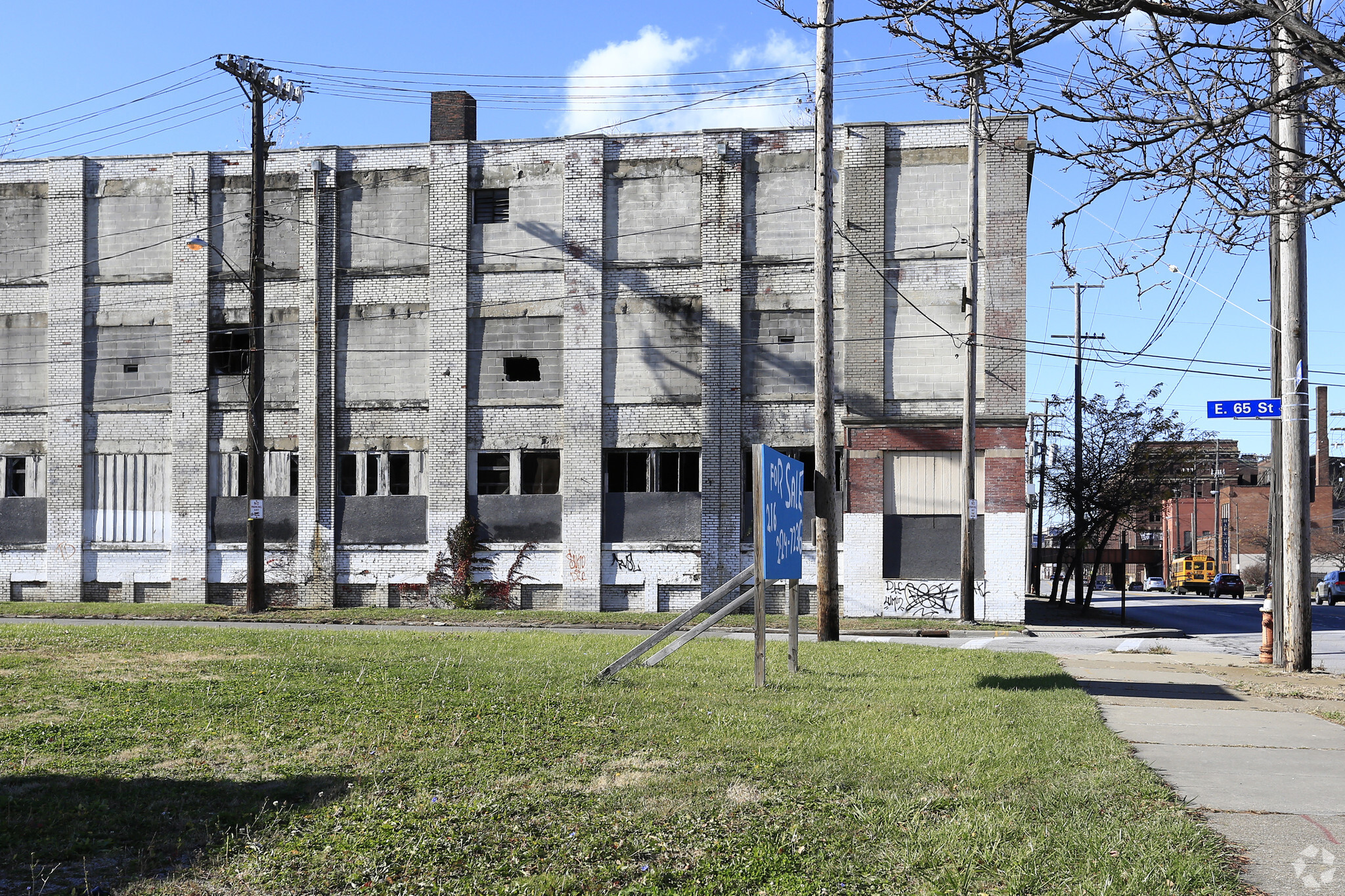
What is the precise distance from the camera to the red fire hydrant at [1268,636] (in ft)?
54.4

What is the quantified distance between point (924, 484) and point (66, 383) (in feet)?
77.2

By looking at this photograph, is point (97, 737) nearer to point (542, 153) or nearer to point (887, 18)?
point (887, 18)

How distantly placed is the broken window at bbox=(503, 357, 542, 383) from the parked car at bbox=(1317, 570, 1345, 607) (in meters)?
43.1

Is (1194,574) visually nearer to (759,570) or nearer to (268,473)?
(268,473)

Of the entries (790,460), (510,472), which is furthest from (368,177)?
(790,460)

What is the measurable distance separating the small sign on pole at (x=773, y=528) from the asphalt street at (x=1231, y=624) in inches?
369

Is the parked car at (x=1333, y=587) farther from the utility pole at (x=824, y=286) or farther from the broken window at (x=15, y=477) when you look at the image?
the broken window at (x=15, y=477)

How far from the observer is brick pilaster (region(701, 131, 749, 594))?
29062mm

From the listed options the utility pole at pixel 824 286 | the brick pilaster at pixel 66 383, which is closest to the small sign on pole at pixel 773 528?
the utility pole at pixel 824 286

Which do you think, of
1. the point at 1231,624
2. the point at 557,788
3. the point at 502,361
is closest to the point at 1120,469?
the point at 1231,624

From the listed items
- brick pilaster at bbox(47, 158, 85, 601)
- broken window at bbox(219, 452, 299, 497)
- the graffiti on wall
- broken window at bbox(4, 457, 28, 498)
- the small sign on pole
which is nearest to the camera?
the small sign on pole

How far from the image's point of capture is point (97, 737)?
7820 mm

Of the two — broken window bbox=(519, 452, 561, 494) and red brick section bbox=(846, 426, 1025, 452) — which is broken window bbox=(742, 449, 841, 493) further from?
broken window bbox=(519, 452, 561, 494)

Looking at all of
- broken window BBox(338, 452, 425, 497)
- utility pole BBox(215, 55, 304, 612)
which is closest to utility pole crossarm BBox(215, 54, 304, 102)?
utility pole BBox(215, 55, 304, 612)
